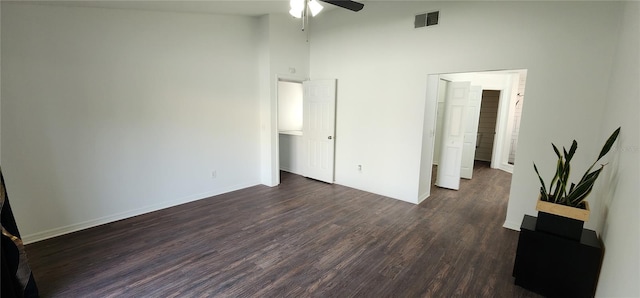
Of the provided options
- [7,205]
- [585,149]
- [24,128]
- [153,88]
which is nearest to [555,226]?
[585,149]

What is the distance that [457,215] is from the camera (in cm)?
384

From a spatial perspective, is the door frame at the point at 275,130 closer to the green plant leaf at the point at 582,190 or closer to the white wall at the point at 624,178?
the green plant leaf at the point at 582,190

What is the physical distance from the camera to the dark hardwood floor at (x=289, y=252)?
227 cm

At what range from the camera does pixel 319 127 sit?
5.28 m

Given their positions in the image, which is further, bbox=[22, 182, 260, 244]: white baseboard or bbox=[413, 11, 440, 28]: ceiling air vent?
A: bbox=[413, 11, 440, 28]: ceiling air vent

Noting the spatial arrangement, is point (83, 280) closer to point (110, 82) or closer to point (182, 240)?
point (182, 240)

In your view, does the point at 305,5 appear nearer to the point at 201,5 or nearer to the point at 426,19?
the point at 201,5

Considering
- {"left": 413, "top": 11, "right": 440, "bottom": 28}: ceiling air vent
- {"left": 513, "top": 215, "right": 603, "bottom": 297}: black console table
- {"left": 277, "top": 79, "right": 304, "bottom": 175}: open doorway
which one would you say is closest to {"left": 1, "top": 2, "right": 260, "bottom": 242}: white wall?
{"left": 277, "top": 79, "right": 304, "bottom": 175}: open doorway

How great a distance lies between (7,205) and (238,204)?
2.43 metres

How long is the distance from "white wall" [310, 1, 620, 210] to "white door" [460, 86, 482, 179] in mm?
2353

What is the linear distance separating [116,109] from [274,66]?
2374 millimetres

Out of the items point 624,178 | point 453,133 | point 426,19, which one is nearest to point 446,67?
point 426,19

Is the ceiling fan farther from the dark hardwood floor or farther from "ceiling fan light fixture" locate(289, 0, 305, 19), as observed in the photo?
the dark hardwood floor

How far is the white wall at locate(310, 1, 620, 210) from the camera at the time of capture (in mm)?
2875
